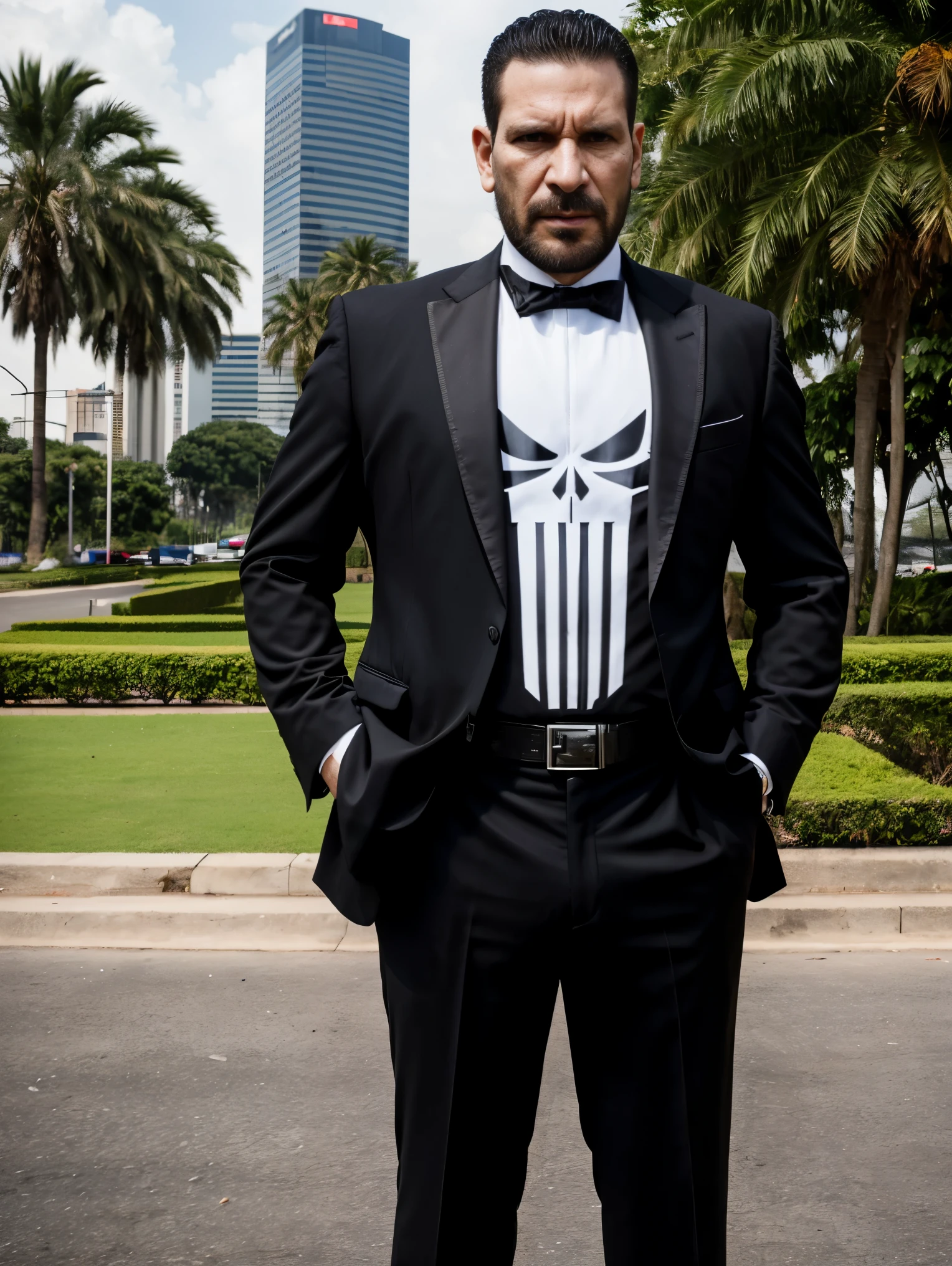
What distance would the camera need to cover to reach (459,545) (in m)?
1.96

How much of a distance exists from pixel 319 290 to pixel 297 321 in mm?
1930

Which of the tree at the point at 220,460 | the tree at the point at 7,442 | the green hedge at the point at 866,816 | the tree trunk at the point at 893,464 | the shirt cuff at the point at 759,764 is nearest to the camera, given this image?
the shirt cuff at the point at 759,764

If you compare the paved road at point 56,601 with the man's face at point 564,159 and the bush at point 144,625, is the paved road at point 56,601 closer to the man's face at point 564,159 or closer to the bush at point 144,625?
the bush at point 144,625

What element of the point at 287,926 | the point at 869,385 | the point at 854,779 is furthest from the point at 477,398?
the point at 869,385

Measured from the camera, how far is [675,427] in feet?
6.50

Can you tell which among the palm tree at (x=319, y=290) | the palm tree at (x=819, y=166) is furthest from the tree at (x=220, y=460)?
the palm tree at (x=819, y=166)

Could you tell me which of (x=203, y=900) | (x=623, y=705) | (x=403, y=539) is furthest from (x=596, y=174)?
(x=203, y=900)

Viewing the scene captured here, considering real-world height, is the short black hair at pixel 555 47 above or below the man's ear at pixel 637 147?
above

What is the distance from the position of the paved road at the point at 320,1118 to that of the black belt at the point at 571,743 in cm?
163

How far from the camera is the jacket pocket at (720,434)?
2006 mm

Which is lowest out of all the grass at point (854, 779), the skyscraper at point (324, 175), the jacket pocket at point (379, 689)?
the grass at point (854, 779)

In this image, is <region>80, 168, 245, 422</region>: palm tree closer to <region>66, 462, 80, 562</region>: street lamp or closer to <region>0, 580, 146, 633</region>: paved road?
<region>0, 580, 146, 633</region>: paved road

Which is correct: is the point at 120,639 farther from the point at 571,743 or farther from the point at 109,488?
the point at 109,488

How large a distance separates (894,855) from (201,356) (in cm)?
3907
